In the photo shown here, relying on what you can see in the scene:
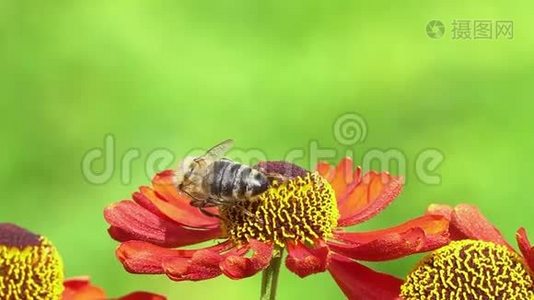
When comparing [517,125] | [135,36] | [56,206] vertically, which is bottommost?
[56,206]

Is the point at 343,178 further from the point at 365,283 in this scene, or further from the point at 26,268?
the point at 26,268

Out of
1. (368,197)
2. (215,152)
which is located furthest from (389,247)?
(215,152)

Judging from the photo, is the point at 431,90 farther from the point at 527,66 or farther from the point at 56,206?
the point at 56,206

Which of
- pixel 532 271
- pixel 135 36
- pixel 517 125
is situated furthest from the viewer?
pixel 135 36

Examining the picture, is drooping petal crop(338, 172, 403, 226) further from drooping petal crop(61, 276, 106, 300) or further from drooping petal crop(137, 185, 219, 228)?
drooping petal crop(61, 276, 106, 300)

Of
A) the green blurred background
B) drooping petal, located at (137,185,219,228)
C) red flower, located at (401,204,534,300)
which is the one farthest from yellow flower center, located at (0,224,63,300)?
the green blurred background

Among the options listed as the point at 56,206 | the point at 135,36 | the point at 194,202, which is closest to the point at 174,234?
the point at 194,202
